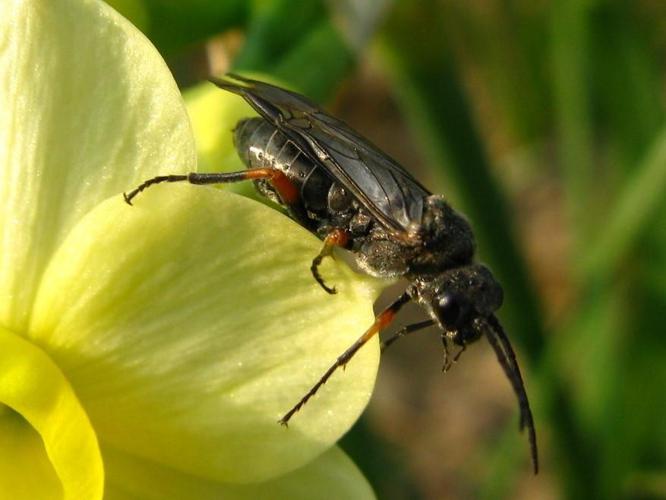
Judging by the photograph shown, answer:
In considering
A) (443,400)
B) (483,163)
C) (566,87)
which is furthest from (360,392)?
(443,400)

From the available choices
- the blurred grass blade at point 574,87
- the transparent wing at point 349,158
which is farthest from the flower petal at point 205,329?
the blurred grass blade at point 574,87

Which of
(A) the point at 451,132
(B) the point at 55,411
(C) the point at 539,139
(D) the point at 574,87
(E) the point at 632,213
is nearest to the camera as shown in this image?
(B) the point at 55,411

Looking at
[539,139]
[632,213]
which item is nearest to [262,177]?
[632,213]

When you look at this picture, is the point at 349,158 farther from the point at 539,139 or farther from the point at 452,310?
the point at 539,139

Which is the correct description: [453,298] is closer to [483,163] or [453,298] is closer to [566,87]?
[483,163]

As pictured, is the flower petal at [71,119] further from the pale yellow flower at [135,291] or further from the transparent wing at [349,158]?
the transparent wing at [349,158]

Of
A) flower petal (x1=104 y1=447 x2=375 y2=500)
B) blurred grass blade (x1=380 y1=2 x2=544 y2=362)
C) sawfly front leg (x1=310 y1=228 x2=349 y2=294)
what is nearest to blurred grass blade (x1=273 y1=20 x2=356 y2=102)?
blurred grass blade (x1=380 y1=2 x2=544 y2=362)

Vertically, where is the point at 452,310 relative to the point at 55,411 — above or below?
above
